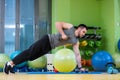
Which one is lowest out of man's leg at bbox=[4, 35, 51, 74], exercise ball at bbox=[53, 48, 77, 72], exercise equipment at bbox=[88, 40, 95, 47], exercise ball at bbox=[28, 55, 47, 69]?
exercise ball at bbox=[28, 55, 47, 69]

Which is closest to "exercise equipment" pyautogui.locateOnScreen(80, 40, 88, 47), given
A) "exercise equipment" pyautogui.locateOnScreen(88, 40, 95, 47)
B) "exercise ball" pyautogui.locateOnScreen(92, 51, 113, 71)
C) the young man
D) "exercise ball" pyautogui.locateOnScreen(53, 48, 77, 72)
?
"exercise equipment" pyautogui.locateOnScreen(88, 40, 95, 47)

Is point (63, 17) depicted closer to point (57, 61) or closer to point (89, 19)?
point (89, 19)

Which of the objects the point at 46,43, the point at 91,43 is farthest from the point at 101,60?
the point at 46,43

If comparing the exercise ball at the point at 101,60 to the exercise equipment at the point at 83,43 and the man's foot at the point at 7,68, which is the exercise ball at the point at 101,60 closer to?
the exercise equipment at the point at 83,43

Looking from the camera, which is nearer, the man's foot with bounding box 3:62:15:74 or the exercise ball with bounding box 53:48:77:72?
the man's foot with bounding box 3:62:15:74

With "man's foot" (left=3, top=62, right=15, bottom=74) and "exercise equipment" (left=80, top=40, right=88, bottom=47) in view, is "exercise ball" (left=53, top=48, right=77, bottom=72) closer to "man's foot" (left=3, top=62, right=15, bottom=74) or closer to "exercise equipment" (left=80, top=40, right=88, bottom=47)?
"man's foot" (left=3, top=62, right=15, bottom=74)

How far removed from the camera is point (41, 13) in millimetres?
8031

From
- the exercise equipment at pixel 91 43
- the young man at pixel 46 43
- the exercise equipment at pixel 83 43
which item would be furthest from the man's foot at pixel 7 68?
the exercise equipment at pixel 91 43

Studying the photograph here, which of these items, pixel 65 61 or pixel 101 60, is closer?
pixel 65 61

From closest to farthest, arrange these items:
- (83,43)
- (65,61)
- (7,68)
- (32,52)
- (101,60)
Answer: (32,52)
(7,68)
(65,61)
(101,60)
(83,43)

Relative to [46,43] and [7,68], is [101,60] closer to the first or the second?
A: [46,43]

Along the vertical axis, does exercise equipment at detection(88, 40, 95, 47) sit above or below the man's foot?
above

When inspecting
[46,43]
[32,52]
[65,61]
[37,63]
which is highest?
[46,43]

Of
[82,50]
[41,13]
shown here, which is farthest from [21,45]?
[82,50]
